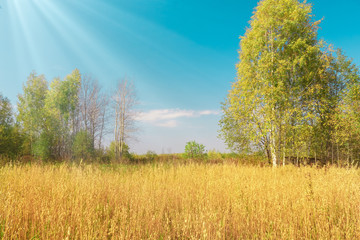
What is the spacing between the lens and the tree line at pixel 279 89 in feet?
41.5

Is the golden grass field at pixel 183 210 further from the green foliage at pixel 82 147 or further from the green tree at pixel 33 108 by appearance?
the green tree at pixel 33 108

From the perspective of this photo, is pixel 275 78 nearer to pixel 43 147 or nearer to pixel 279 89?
pixel 279 89

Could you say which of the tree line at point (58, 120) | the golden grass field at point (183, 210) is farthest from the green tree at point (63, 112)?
the golden grass field at point (183, 210)

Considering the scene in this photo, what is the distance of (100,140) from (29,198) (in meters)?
20.3

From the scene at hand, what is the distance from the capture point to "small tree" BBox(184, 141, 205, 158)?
1812cm

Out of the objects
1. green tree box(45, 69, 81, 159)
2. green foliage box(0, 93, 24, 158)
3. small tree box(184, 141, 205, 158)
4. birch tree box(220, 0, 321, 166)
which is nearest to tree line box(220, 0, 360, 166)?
birch tree box(220, 0, 321, 166)

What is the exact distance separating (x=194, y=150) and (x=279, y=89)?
356 inches

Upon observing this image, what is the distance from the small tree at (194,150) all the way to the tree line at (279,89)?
156 inches

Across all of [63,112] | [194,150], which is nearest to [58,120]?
[63,112]

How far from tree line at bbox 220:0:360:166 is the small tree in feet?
13.0

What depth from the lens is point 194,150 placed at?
1822 cm

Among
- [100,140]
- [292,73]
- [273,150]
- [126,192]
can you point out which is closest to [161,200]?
[126,192]

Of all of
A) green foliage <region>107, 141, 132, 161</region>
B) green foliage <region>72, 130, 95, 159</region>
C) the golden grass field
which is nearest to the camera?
the golden grass field

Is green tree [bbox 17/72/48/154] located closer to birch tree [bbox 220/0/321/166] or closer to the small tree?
the small tree
